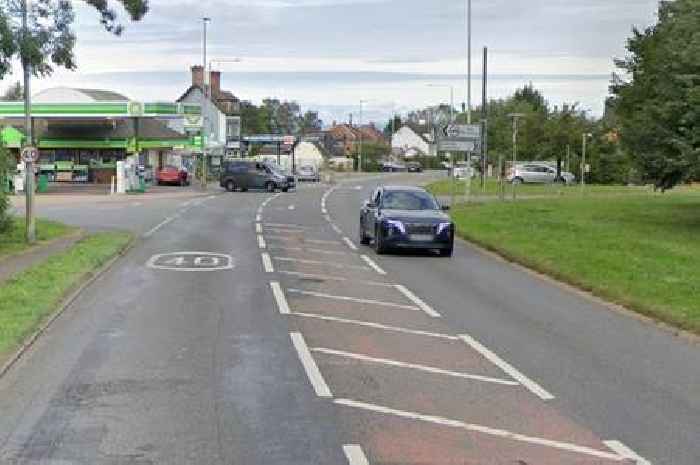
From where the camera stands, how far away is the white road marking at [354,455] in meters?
6.70

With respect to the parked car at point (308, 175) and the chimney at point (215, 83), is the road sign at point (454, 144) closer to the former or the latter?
the parked car at point (308, 175)

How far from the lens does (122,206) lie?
4369cm

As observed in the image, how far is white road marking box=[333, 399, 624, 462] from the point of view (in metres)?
7.09

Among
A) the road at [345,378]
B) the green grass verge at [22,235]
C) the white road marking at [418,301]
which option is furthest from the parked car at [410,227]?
the green grass verge at [22,235]

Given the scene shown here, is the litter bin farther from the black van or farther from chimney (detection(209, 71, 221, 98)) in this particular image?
chimney (detection(209, 71, 221, 98))

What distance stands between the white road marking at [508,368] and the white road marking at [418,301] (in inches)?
75.7

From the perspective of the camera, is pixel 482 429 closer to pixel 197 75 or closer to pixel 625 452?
pixel 625 452

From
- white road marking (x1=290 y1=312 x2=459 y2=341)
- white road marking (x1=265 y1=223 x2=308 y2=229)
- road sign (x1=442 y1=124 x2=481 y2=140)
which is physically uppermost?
road sign (x1=442 y1=124 x2=481 y2=140)

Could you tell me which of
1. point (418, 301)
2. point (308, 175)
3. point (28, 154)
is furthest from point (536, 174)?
point (418, 301)

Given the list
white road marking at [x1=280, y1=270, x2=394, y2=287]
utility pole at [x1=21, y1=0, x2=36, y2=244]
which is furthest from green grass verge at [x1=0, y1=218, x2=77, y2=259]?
white road marking at [x1=280, y1=270, x2=394, y2=287]

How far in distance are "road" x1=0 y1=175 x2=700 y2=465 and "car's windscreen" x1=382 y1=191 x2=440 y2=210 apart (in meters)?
6.02

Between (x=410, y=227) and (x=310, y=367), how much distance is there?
41.0ft

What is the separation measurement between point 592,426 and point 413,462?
1792mm

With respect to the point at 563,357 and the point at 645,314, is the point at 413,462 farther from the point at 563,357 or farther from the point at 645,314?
the point at 645,314
